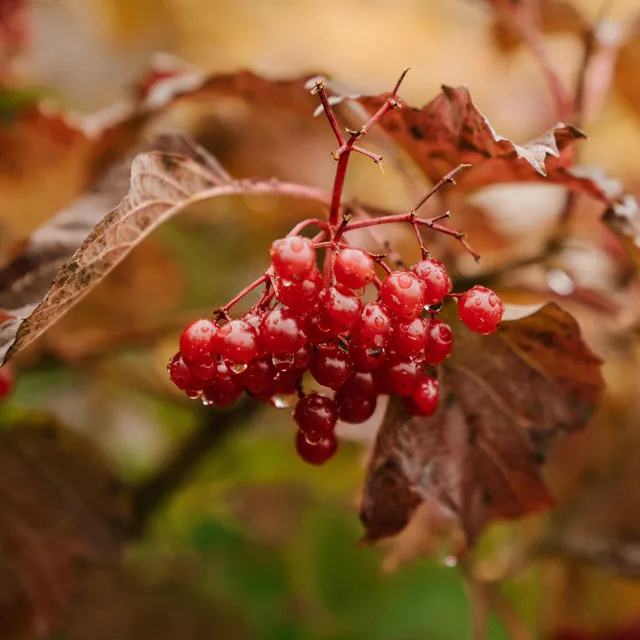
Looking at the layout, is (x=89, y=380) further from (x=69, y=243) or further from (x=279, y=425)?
(x=69, y=243)

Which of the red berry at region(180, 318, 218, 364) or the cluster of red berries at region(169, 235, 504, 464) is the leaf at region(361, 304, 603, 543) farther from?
the red berry at region(180, 318, 218, 364)

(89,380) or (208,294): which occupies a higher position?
(208,294)

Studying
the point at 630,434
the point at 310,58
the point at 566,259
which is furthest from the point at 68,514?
the point at 310,58

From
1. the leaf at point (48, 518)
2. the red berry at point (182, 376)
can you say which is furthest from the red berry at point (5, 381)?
the red berry at point (182, 376)

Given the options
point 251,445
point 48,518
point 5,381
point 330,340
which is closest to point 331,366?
point 330,340

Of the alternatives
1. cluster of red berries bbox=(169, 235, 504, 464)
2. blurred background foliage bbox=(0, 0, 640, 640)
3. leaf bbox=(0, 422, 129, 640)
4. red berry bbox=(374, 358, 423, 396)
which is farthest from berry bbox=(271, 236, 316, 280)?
leaf bbox=(0, 422, 129, 640)

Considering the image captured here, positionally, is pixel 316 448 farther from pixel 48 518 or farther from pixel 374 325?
pixel 48 518

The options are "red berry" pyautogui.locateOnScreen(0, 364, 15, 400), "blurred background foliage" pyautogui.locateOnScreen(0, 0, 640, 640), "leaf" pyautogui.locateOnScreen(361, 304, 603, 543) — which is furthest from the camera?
"blurred background foliage" pyautogui.locateOnScreen(0, 0, 640, 640)
